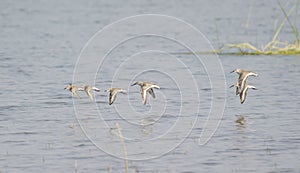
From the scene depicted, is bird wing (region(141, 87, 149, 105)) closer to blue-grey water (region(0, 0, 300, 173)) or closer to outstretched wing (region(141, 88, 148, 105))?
outstretched wing (region(141, 88, 148, 105))

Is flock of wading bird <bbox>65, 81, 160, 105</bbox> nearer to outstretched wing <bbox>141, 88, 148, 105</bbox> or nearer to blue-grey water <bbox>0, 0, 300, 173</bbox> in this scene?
outstretched wing <bbox>141, 88, 148, 105</bbox>

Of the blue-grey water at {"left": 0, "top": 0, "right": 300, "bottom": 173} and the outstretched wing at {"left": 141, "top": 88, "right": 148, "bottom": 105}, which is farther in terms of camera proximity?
the outstretched wing at {"left": 141, "top": 88, "right": 148, "bottom": 105}

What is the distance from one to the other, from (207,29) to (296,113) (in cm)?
1479

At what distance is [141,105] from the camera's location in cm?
1569

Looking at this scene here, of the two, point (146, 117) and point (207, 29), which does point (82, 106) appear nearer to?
point (146, 117)

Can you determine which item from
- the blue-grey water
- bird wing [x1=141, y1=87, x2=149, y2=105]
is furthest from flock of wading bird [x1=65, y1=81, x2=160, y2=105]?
the blue-grey water

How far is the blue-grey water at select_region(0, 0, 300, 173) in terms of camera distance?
11.4 m

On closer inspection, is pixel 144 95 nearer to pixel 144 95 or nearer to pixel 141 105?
pixel 144 95

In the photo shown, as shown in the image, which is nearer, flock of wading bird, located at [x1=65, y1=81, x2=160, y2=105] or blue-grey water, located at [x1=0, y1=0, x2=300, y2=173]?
blue-grey water, located at [x1=0, y1=0, x2=300, y2=173]

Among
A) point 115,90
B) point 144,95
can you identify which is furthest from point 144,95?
point 115,90

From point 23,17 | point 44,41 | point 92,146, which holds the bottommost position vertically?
point 92,146

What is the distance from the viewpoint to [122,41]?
86.8ft

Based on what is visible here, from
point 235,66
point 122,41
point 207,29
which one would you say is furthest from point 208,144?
point 207,29

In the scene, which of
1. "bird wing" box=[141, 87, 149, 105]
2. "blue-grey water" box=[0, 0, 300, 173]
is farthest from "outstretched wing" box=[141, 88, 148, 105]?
"blue-grey water" box=[0, 0, 300, 173]
